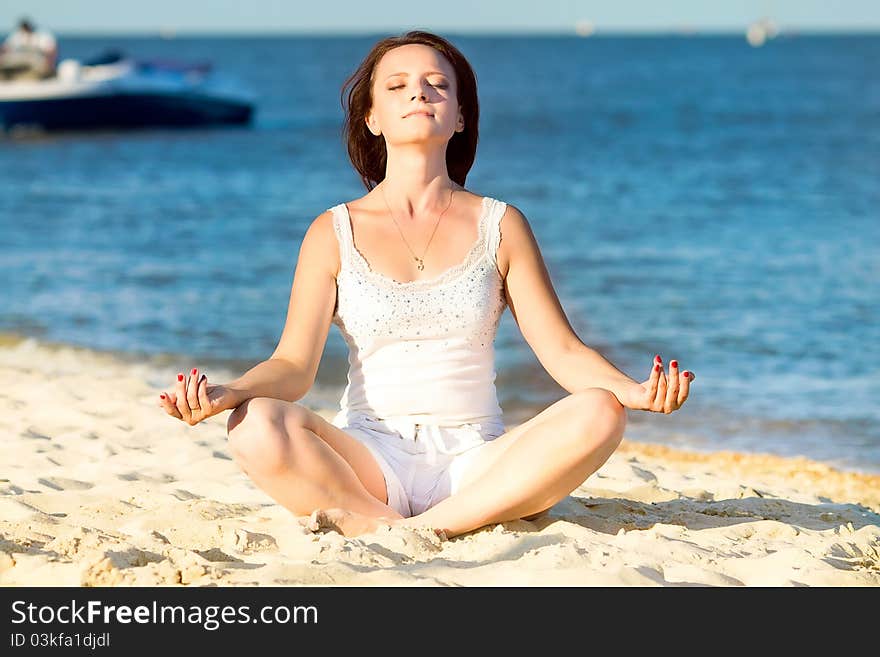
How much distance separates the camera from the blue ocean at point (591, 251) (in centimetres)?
817

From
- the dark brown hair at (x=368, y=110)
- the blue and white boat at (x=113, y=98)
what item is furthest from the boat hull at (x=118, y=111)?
the dark brown hair at (x=368, y=110)

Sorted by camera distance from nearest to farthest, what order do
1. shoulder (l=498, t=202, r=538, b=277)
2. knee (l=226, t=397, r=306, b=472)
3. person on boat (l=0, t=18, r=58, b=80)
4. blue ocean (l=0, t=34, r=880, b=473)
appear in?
1. knee (l=226, t=397, r=306, b=472)
2. shoulder (l=498, t=202, r=538, b=277)
3. blue ocean (l=0, t=34, r=880, b=473)
4. person on boat (l=0, t=18, r=58, b=80)

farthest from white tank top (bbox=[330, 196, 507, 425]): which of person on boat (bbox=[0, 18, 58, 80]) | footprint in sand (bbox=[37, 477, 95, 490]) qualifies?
person on boat (bbox=[0, 18, 58, 80])

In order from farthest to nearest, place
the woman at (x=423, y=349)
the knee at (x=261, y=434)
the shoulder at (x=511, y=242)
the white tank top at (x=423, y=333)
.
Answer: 1. the shoulder at (x=511, y=242)
2. the white tank top at (x=423, y=333)
3. the woman at (x=423, y=349)
4. the knee at (x=261, y=434)

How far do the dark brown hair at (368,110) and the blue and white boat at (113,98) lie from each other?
29272mm

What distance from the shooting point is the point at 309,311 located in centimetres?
401

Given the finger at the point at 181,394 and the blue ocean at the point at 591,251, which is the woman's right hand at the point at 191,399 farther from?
the blue ocean at the point at 591,251

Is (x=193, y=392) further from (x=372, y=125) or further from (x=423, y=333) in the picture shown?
(x=372, y=125)

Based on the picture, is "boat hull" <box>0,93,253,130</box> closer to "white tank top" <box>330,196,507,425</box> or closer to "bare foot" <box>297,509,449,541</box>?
"white tank top" <box>330,196,507,425</box>

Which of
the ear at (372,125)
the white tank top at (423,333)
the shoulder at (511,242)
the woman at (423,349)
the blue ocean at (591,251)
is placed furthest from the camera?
the blue ocean at (591,251)

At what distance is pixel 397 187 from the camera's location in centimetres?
414

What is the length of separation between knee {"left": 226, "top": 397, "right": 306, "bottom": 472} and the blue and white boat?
2997 cm

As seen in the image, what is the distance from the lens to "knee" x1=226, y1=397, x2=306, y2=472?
3.67 m
